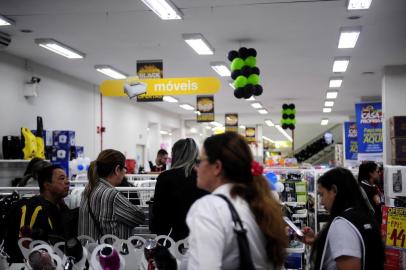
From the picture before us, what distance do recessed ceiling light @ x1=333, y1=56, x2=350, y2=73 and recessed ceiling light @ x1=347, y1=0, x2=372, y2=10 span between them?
4.47m

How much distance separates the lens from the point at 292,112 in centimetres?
1962

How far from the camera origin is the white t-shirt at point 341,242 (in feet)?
9.32

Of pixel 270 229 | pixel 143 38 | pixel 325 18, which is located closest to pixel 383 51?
pixel 325 18

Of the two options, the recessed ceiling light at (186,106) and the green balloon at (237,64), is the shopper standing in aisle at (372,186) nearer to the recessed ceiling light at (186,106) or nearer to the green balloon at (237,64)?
the green balloon at (237,64)

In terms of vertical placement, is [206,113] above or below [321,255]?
above

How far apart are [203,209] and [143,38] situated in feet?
27.3

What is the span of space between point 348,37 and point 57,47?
208 inches

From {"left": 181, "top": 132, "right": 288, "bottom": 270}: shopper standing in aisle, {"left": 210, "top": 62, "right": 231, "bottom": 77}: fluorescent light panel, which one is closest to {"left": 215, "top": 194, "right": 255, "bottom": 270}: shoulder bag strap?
{"left": 181, "top": 132, "right": 288, "bottom": 270}: shopper standing in aisle

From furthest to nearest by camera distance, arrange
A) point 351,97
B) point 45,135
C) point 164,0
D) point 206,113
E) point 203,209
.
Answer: point 351,97 < point 206,113 < point 45,135 < point 164,0 < point 203,209

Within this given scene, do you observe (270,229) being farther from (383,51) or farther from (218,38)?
(383,51)

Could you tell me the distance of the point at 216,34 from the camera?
9664 mm

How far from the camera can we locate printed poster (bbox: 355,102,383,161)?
14.1m

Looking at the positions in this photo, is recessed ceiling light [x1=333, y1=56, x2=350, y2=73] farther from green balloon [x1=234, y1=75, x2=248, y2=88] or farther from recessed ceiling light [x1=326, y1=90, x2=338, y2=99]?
recessed ceiling light [x1=326, y1=90, x2=338, y2=99]

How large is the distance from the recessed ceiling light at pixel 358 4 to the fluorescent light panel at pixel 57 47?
501 centimetres
